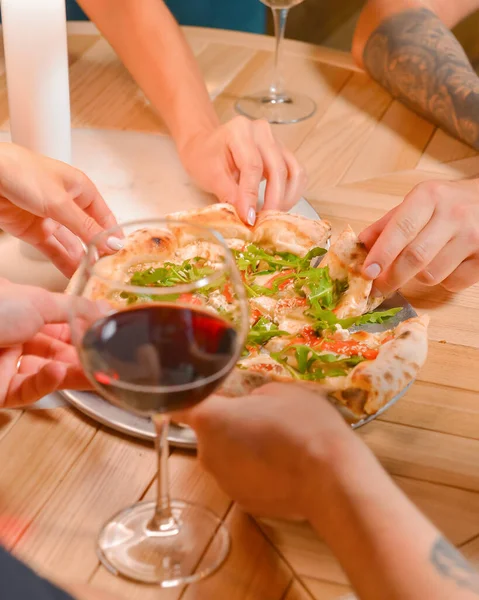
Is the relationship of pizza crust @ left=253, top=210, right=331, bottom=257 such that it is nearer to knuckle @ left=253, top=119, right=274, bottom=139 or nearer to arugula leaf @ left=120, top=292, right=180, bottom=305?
knuckle @ left=253, top=119, right=274, bottom=139

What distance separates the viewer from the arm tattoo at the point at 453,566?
0.71m

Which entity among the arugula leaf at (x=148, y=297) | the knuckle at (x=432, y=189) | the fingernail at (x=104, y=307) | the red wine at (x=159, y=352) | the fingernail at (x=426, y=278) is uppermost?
the arugula leaf at (x=148, y=297)

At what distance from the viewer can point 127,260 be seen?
788 mm

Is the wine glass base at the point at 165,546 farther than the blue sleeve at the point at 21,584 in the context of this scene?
Yes

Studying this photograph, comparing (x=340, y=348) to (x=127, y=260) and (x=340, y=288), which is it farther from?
(x=127, y=260)

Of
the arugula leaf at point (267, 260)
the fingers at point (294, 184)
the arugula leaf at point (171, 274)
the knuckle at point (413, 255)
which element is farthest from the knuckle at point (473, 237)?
the arugula leaf at point (171, 274)

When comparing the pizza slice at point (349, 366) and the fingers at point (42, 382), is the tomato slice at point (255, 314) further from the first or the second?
the fingers at point (42, 382)

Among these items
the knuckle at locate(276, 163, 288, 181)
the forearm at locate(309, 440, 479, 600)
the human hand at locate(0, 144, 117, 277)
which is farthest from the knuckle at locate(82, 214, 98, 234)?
the forearm at locate(309, 440, 479, 600)

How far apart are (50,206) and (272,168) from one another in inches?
15.7

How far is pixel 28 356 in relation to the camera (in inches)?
38.6

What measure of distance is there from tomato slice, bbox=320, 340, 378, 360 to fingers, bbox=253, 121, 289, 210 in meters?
0.38

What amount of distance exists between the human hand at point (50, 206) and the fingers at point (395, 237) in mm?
378

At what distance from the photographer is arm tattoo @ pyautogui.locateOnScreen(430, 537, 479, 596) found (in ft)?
2.34

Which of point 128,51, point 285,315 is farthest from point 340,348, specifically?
point 128,51
